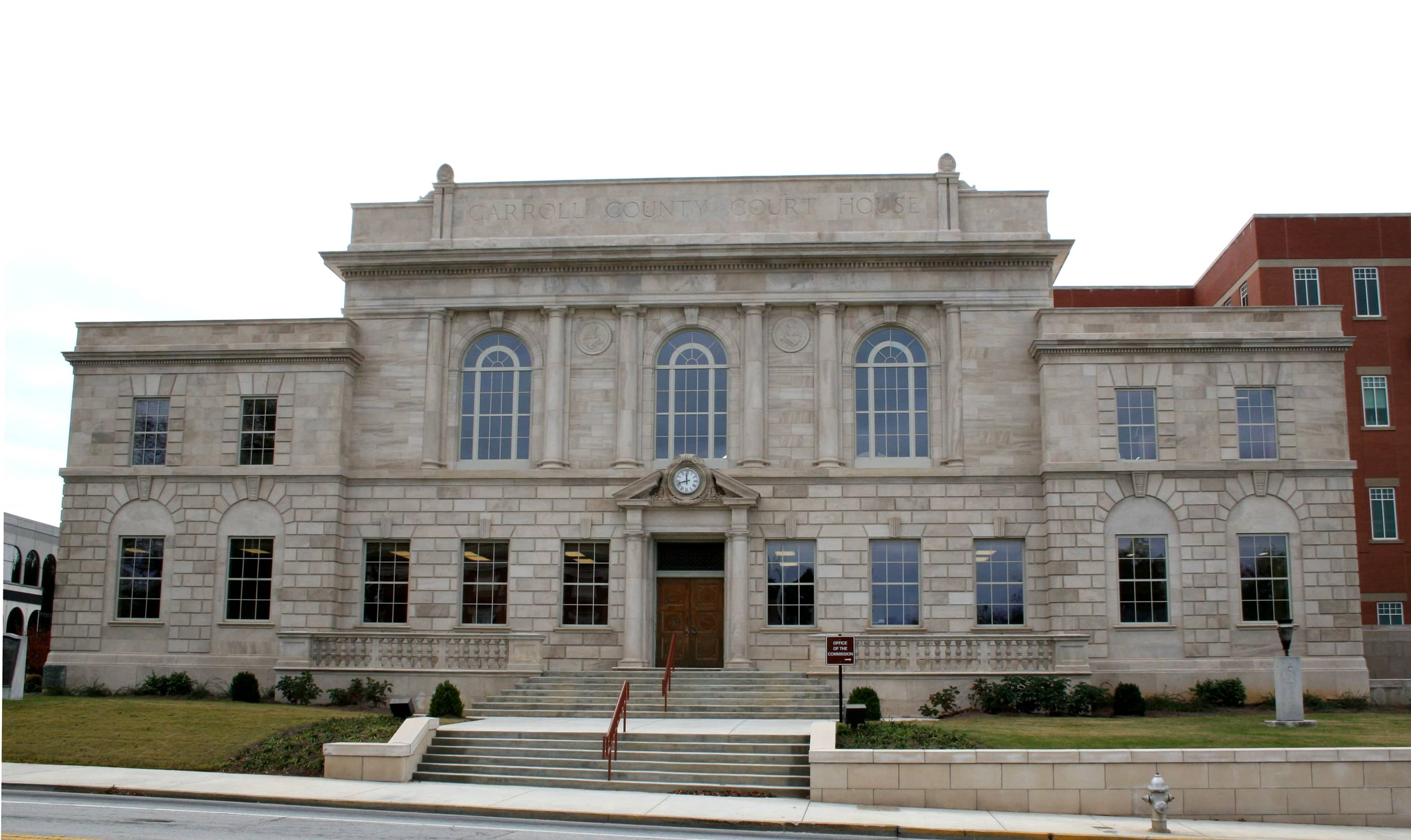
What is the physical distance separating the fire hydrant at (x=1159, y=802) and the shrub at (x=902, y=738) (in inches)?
138

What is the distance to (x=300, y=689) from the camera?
30.5 metres

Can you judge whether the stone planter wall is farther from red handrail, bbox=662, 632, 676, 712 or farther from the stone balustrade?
the stone balustrade

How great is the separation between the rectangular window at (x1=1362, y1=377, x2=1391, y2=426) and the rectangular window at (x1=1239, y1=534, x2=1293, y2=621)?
1695cm

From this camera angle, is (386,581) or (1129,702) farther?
(386,581)

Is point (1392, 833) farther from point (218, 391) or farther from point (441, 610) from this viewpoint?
point (218, 391)

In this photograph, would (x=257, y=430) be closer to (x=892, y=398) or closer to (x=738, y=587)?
(x=738, y=587)

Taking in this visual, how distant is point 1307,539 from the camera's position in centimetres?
3109

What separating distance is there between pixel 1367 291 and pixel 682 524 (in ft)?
96.6

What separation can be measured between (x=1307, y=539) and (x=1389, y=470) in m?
16.8

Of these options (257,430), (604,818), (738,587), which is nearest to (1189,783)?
(604,818)

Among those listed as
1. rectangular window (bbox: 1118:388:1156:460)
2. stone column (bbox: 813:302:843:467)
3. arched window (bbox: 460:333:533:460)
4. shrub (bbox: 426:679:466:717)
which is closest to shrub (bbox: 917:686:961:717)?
stone column (bbox: 813:302:843:467)

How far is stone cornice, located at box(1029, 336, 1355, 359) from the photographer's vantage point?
31.8 meters

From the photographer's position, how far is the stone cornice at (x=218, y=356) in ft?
111

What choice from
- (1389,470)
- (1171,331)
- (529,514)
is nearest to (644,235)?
(529,514)
